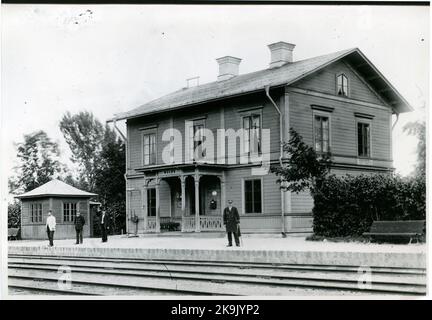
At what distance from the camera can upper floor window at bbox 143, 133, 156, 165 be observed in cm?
2822

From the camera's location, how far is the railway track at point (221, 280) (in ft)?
36.6

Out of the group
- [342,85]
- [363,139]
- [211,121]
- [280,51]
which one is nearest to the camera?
[280,51]

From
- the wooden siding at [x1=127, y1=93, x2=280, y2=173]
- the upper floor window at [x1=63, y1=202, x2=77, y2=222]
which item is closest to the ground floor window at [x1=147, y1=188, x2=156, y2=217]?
the wooden siding at [x1=127, y1=93, x2=280, y2=173]

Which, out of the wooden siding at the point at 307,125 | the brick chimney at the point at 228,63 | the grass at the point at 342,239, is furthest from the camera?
the wooden siding at the point at 307,125

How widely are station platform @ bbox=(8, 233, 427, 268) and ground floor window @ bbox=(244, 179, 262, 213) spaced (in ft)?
3.81

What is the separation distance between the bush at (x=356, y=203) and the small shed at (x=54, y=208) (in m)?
8.32

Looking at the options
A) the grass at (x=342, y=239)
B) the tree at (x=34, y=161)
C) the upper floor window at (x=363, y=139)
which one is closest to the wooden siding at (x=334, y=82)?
the upper floor window at (x=363, y=139)

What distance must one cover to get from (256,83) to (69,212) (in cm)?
837

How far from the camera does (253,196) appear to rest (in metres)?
23.9

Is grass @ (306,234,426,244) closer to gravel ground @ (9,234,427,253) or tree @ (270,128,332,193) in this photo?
gravel ground @ (9,234,427,253)

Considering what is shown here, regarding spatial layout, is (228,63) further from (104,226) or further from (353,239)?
(104,226)

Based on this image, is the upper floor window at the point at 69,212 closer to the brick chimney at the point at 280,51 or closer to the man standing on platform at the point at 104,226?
the man standing on platform at the point at 104,226

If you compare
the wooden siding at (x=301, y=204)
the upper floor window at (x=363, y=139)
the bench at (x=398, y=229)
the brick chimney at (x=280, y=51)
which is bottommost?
the bench at (x=398, y=229)

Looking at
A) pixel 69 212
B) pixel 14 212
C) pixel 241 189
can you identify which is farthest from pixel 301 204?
pixel 14 212
